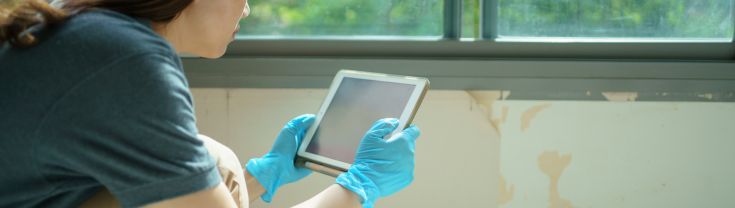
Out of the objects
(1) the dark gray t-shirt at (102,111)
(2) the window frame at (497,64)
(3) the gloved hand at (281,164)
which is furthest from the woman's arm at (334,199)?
(2) the window frame at (497,64)

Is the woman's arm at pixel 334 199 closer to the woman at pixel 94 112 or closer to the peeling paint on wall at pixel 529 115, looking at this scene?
the woman at pixel 94 112

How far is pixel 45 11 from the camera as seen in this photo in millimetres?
834

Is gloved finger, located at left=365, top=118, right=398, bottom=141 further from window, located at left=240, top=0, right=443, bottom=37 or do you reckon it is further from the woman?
window, located at left=240, top=0, right=443, bottom=37

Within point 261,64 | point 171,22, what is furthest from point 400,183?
point 261,64

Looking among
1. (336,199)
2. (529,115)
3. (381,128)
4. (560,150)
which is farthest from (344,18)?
(336,199)

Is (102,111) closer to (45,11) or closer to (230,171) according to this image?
(45,11)

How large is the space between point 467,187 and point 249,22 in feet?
2.47

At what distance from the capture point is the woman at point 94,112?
79 cm

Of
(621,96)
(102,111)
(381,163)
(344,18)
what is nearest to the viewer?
(102,111)

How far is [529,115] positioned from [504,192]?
214 mm

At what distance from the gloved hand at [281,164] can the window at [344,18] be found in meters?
0.62

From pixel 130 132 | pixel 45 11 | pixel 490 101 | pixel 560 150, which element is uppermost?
pixel 45 11

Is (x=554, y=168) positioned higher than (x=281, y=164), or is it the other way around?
(x=281, y=164)

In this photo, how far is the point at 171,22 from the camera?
3.27 ft
